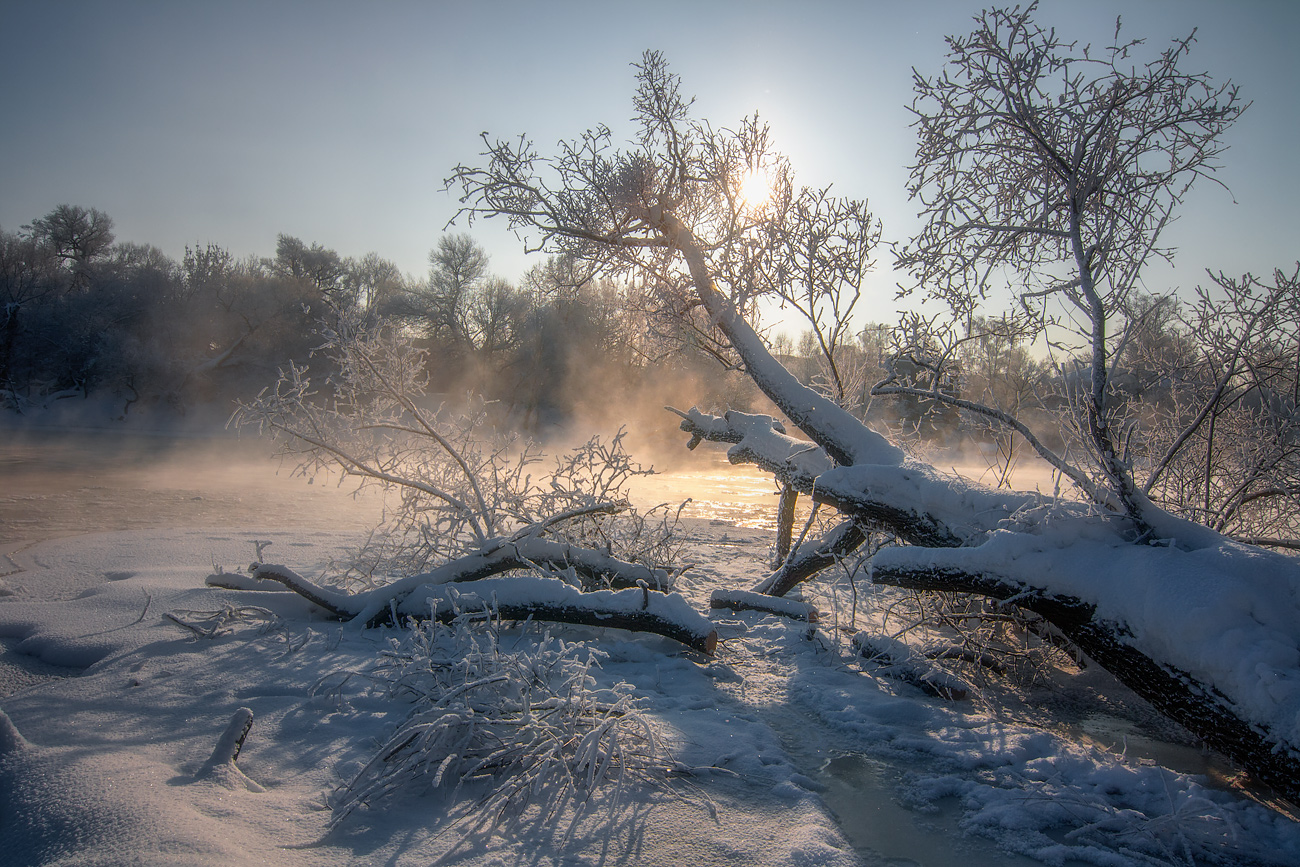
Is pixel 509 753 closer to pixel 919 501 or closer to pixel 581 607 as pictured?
pixel 581 607

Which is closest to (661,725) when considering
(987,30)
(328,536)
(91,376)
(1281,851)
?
(1281,851)

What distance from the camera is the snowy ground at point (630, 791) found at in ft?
6.64

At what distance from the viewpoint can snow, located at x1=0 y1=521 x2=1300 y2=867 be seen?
6.61 feet

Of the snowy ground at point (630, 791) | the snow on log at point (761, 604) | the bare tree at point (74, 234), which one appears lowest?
the snowy ground at point (630, 791)

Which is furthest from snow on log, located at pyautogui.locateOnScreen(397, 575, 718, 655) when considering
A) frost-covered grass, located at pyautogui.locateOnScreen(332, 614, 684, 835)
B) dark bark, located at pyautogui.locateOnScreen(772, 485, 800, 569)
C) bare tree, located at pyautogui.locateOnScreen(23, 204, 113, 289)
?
bare tree, located at pyautogui.locateOnScreen(23, 204, 113, 289)

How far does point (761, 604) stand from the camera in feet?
17.1

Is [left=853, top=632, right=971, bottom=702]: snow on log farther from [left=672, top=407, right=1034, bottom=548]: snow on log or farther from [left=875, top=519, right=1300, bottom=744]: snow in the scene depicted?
[left=875, top=519, right=1300, bottom=744]: snow

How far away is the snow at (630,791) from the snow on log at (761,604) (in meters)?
0.68

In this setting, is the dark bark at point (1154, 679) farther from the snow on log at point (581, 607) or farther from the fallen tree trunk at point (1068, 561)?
the snow on log at point (581, 607)

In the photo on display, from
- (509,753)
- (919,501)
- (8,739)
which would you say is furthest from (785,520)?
(8,739)

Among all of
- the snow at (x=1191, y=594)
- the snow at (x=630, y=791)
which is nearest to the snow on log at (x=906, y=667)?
the snow at (x=630, y=791)

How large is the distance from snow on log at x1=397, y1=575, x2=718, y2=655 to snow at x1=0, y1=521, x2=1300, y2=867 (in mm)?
79

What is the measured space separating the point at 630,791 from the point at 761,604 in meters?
2.90

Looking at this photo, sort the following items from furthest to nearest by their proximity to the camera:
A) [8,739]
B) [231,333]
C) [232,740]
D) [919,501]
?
[231,333] < [919,501] < [232,740] < [8,739]
